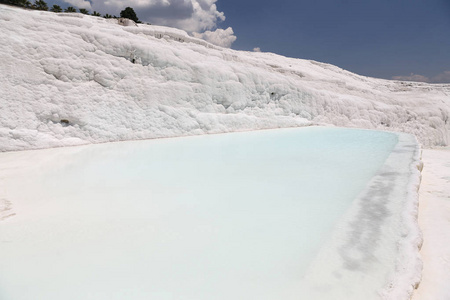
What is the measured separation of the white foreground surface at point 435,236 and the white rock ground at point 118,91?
53mm

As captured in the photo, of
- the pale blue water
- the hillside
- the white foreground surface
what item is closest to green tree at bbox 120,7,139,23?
the hillside

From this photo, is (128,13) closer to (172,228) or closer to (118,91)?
(118,91)

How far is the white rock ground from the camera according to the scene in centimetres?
468

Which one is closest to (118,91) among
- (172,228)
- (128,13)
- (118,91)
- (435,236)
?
(118,91)

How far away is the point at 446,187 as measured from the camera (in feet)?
10.1

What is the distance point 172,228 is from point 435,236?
5.98 feet

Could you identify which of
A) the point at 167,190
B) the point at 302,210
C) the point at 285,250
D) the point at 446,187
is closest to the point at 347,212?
the point at 302,210

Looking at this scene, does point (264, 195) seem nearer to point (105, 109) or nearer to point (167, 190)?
point (167, 190)

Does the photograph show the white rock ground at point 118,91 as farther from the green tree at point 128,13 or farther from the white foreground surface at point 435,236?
the green tree at point 128,13

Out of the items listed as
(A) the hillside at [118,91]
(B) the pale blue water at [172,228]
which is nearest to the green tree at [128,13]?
(A) the hillside at [118,91]

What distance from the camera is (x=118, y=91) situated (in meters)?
5.73

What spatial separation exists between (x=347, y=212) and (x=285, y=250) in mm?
743

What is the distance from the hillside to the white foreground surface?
4619mm

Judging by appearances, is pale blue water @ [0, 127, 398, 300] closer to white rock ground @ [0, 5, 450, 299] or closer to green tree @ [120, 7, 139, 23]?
white rock ground @ [0, 5, 450, 299]
